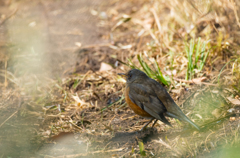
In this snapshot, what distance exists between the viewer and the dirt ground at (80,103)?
3.41m

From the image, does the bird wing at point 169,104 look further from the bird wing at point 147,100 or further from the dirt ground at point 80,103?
the dirt ground at point 80,103

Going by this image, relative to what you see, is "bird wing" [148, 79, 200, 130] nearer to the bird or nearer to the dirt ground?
the bird

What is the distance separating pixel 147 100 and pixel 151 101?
6cm

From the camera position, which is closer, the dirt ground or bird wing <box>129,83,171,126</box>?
the dirt ground

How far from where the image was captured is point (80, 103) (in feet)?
15.0

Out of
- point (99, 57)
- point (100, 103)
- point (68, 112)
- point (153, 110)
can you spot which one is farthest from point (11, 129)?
point (99, 57)

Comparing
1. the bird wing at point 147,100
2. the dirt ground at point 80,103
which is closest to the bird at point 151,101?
the bird wing at point 147,100

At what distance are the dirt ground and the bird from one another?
0.89 feet

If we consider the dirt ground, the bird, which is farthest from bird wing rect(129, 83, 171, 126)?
the dirt ground

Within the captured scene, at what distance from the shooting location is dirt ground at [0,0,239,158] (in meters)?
3.41

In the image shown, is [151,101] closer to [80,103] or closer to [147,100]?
[147,100]

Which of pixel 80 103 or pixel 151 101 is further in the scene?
pixel 80 103

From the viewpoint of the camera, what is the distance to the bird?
3.63 metres

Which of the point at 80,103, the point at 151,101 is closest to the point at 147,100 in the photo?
the point at 151,101
